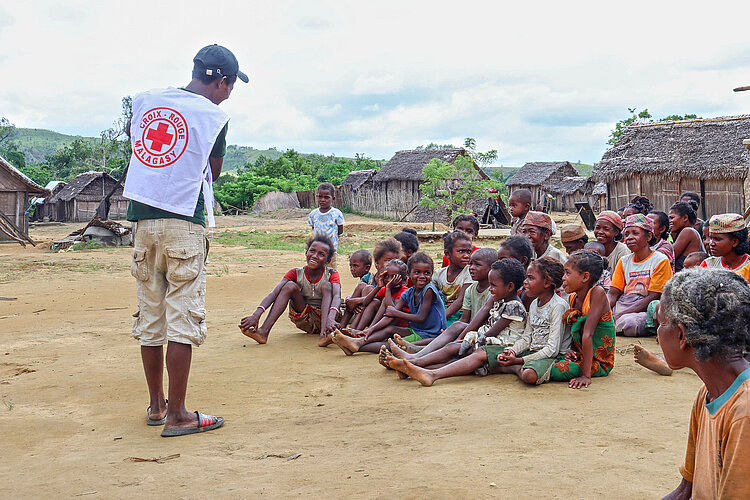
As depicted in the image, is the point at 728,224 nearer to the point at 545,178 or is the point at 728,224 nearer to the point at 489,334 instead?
the point at 489,334

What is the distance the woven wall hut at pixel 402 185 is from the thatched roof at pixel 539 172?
1031 cm

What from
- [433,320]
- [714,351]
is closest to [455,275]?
[433,320]

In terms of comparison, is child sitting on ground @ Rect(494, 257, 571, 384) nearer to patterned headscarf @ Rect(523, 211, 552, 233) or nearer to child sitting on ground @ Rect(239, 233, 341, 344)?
patterned headscarf @ Rect(523, 211, 552, 233)

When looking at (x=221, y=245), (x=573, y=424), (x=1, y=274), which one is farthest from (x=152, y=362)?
(x=221, y=245)

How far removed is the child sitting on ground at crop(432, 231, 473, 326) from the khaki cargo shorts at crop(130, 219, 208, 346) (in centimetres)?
280

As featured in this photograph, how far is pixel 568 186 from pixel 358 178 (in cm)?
1480

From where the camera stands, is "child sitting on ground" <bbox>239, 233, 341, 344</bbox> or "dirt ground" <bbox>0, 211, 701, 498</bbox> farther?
"child sitting on ground" <bbox>239, 233, 341, 344</bbox>

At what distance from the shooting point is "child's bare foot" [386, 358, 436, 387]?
4348 mm

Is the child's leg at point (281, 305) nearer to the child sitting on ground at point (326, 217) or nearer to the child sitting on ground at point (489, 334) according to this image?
the child sitting on ground at point (489, 334)

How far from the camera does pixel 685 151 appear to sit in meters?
19.8

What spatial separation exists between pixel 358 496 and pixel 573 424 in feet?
4.69

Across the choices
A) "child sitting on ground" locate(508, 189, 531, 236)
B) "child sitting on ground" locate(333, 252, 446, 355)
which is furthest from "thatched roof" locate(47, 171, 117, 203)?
"child sitting on ground" locate(333, 252, 446, 355)

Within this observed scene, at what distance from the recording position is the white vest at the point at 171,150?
3490mm

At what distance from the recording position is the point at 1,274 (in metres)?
12.6
